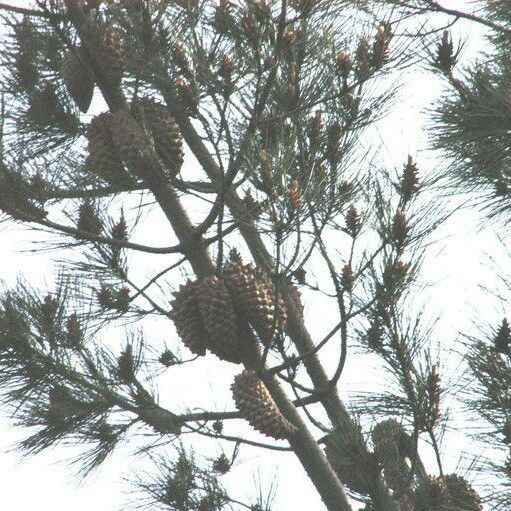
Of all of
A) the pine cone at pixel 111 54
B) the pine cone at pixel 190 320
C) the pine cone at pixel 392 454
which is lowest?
the pine cone at pixel 392 454

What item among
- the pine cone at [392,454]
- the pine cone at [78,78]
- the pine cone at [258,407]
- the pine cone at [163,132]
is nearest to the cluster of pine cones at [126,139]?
the pine cone at [163,132]

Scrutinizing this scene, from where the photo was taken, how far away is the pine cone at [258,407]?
2680 millimetres

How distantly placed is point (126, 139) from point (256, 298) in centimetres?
52

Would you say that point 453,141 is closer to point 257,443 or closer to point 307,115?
point 307,115

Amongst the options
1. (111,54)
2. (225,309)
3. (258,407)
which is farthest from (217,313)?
(111,54)

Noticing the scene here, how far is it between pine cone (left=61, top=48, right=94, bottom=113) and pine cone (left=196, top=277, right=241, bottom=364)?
63cm

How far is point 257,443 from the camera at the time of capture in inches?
116

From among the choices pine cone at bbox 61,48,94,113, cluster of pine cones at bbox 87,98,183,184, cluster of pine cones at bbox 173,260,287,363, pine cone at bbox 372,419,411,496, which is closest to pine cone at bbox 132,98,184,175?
cluster of pine cones at bbox 87,98,183,184

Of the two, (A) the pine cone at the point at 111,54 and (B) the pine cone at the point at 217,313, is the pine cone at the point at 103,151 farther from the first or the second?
(B) the pine cone at the point at 217,313

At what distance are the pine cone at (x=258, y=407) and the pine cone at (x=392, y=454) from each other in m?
0.24

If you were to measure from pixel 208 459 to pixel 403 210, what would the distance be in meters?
1.20

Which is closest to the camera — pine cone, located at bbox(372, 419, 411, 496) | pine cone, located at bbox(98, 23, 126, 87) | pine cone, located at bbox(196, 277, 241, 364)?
pine cone, located at bbox(372, 419, 411, 496)

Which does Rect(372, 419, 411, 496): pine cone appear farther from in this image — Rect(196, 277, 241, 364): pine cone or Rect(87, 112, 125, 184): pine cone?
Rect(87, 112, 125, 184): pine cone

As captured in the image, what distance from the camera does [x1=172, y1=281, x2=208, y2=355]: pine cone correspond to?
2725mm
